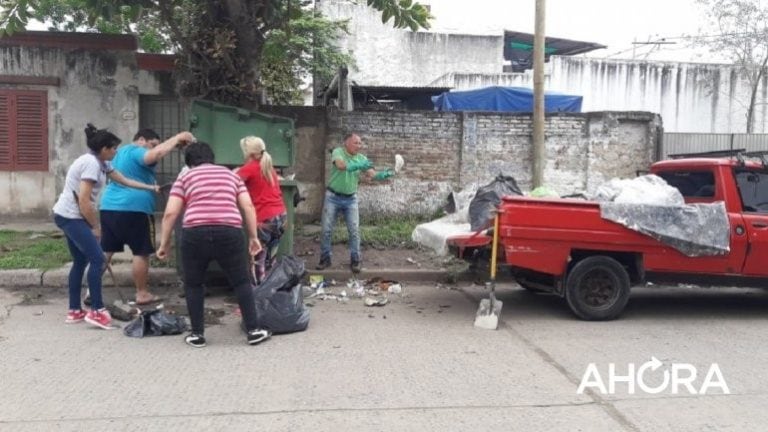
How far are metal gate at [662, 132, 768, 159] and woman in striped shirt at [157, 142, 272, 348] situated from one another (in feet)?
29.7

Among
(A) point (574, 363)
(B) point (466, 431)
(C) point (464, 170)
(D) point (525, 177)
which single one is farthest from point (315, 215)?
(B) point (466, 431)

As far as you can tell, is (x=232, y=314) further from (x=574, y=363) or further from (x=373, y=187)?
(x=373, y=187)

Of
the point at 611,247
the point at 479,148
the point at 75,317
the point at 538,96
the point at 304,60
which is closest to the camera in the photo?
the point at 75,317

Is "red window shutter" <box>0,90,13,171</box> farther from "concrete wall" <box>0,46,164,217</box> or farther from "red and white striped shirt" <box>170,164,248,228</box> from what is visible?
"red and white striped shirt" <box>170,164,248,228</box>

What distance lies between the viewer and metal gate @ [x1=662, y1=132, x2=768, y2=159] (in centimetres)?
1309

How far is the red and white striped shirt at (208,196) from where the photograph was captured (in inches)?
221

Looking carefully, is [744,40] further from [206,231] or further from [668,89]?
[206,231]

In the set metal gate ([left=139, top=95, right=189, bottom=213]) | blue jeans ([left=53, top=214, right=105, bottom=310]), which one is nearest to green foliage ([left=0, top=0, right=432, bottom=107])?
metal gate ([left=139, top=95, right=189, bottom=213])

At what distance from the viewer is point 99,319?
20.5ft

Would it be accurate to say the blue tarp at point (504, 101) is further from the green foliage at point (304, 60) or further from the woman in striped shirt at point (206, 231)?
the woman in striped shirt at point (206, 231)

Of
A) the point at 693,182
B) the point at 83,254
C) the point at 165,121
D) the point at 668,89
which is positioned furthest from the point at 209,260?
the point at 668,89

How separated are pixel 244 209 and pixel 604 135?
8.01 metres

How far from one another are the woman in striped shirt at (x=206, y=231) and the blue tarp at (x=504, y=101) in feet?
33.8

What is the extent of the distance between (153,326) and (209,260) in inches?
36.2
